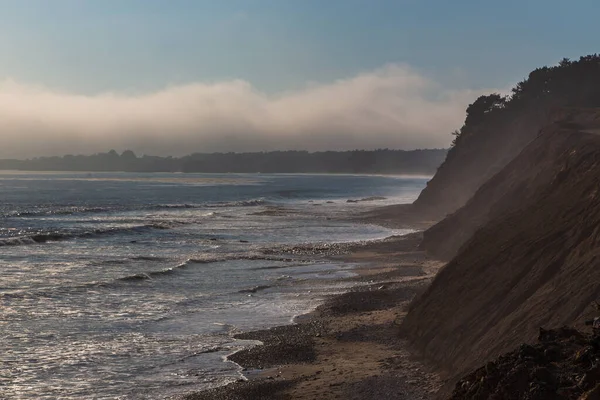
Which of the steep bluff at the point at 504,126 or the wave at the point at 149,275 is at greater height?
the steep bluff at the point at 504,126

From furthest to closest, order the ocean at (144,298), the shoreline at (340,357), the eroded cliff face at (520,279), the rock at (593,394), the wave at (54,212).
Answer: the wave at (54,212) → the ocean at (144,298) → the shoreline at (340,357) → the eroded cliff face at (520,279) → the rock at (593,394)

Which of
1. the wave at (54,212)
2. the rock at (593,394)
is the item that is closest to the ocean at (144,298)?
the rock at (593,394)

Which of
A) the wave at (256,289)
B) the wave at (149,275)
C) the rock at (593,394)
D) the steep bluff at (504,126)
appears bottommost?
the wave at (149,275)

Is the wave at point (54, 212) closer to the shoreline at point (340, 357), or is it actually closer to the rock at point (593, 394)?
the shoreline at point (340, 357)

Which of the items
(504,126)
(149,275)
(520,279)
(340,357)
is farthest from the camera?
(504,126)

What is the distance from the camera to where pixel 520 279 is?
13.7 metres

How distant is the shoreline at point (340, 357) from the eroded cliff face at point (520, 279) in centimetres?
72

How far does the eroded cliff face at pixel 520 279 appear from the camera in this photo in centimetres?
1102

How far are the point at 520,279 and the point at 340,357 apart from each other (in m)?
4.42

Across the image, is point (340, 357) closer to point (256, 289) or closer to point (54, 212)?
point (256, 289)

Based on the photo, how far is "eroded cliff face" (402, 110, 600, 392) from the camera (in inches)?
434

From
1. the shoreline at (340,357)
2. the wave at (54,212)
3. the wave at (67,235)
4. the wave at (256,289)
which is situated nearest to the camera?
the shoreline at (340,357)

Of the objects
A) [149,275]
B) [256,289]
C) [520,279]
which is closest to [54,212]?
[149,275]

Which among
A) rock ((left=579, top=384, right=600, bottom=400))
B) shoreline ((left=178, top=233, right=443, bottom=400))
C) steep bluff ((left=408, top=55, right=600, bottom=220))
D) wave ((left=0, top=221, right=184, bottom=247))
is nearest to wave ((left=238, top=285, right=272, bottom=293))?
shoreline ((left=178, top=233, right=443, bottom=400))
